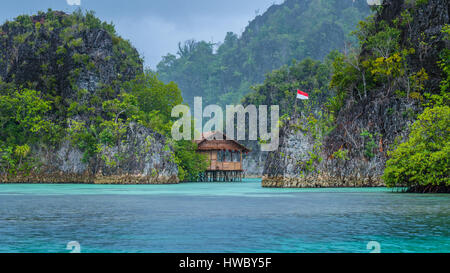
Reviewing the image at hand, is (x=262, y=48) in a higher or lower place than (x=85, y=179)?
higher

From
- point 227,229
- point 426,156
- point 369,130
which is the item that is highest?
point 369,130

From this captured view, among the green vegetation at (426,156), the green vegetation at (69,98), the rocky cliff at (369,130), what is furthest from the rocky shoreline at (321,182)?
the green vegetation at (69,98)

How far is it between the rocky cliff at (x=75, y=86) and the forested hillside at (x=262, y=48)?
47506mm

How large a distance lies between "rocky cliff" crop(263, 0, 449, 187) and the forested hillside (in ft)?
182

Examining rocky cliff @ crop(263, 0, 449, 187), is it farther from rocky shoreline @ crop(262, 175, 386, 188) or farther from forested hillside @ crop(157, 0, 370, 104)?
forested hillside @ crop(157, 0, 370, 104)

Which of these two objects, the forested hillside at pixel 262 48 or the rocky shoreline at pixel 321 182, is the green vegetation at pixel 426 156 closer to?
the rocky shoreline at pixel 321 182

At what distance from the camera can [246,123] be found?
222ft

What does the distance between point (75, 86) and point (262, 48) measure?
60.7 m

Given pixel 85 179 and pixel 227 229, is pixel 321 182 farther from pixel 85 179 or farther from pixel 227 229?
pixel 227 229

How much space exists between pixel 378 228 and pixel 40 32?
42053 mm

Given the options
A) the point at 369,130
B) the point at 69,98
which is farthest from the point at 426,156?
the point at 69,98

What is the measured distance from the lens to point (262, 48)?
98.3 m
